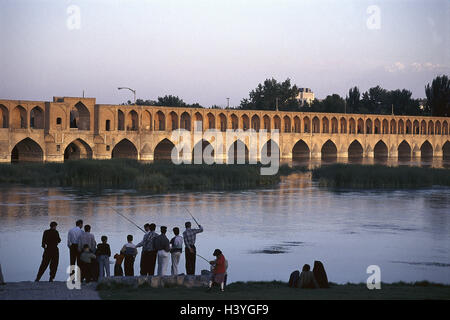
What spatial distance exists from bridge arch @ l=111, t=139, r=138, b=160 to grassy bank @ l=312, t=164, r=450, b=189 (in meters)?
21.0

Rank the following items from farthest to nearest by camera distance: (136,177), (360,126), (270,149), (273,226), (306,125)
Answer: (360,126), (306,125), (270,149), (136,177), (273,226)

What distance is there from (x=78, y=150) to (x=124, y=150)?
4099mm

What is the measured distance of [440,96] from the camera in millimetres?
78438

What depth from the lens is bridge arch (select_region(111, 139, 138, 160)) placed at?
49513 mm

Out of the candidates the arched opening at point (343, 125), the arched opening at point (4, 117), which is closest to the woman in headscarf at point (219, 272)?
the arched opening at point (4, 117)

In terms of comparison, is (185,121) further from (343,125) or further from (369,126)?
(369,126)

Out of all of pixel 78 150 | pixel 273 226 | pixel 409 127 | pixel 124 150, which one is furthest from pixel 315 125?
pixel 273 226

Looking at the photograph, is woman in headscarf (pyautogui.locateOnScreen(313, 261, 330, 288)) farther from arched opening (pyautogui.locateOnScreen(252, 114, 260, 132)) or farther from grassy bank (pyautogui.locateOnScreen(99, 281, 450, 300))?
arched opening (pyautogui.locateOnScreen(252, 114, 260, 132))

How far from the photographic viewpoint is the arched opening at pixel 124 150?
49.5 metres

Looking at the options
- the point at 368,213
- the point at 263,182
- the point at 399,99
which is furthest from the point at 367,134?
the point at 368,213

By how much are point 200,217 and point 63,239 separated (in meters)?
5.54

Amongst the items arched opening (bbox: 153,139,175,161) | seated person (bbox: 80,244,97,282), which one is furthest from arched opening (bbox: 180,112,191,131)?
seated person (bbox: 80,244,97,282)
